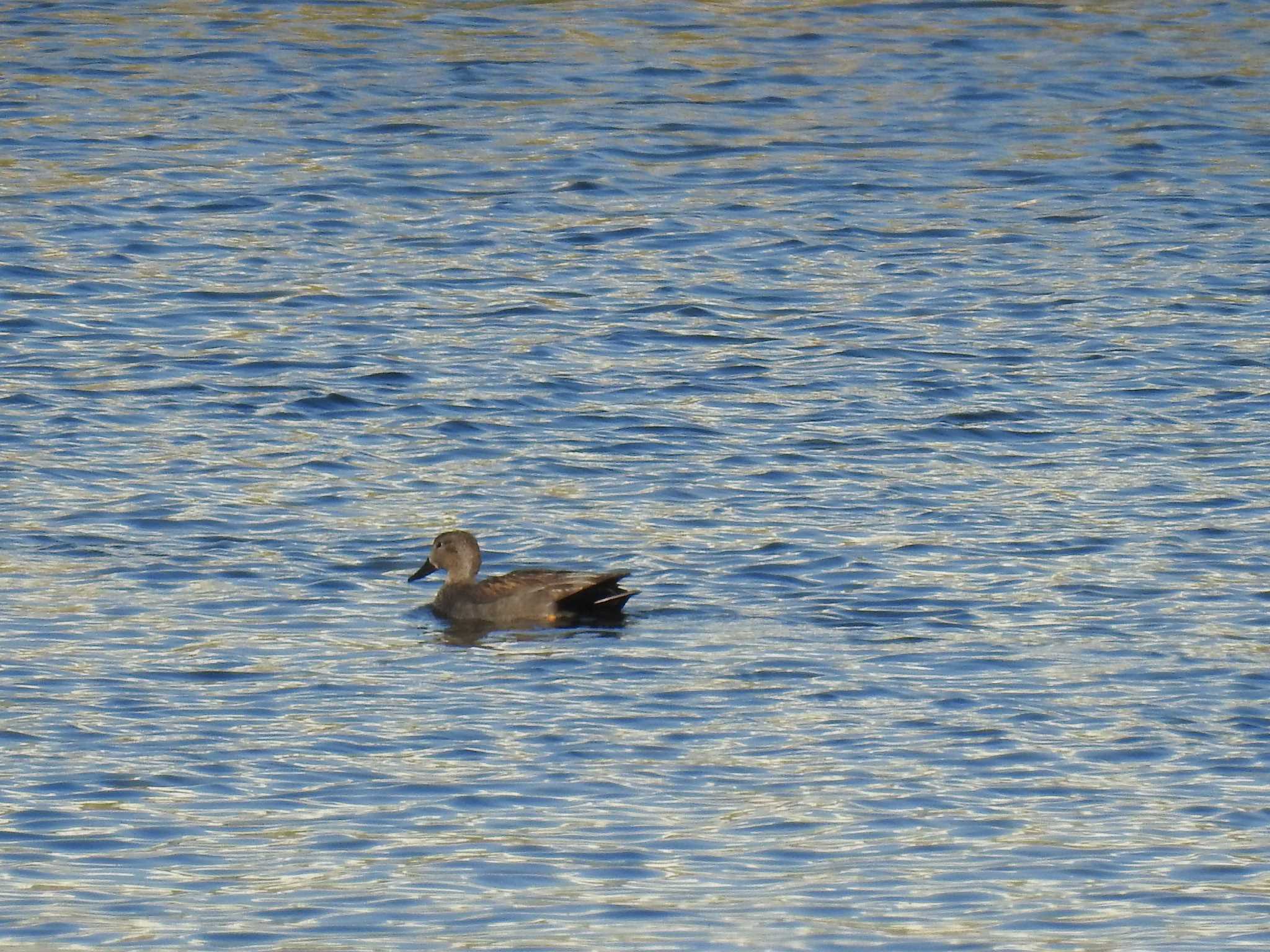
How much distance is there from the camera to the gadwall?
39.1 feet

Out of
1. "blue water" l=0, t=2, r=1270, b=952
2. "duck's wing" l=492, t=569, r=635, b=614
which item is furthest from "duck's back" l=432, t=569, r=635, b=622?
"blue water" l=0, t=2, r=1270, b=952

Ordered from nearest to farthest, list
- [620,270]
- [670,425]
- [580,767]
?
[580,767]
[670,425]
[620,270]

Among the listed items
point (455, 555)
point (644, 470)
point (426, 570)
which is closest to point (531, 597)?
point (455, 555)

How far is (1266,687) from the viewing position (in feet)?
34.5

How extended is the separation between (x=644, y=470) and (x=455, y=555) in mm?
1942

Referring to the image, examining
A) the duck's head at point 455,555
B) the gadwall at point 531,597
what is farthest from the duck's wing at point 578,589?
the duck's head at point 455,555

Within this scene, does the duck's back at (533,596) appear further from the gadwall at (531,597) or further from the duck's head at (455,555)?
the duck's head at (455,555)

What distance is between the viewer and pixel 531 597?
474 inches

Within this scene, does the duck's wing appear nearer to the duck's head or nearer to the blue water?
the blue water

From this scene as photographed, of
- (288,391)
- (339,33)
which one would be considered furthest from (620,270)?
(339,33)

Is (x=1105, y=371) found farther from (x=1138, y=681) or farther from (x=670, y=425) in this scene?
(x=1138, y=681)

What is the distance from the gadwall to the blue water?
0.17 m

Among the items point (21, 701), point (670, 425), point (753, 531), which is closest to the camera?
point (21, 701)

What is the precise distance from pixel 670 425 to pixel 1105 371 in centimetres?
284
